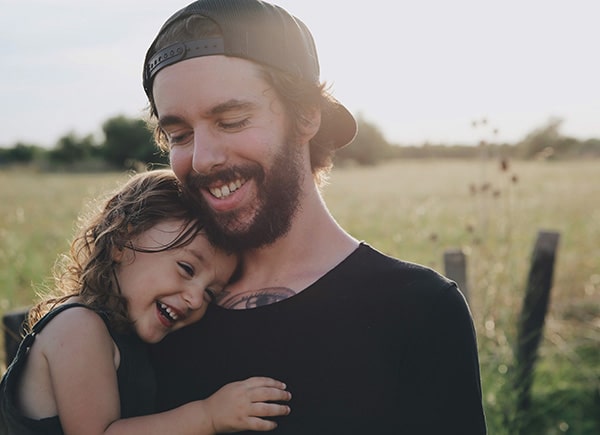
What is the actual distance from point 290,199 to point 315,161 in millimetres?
370

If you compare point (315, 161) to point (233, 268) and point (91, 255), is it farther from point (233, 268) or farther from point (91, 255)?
point (91, 255)

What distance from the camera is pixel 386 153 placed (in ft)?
178

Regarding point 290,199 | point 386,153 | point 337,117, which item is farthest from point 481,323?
point 386,153

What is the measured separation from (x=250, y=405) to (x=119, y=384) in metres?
0.48

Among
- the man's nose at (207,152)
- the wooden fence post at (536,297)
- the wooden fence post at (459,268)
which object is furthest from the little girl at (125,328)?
the wooden fence post at (536,297)

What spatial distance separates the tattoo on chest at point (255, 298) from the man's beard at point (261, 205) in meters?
0.16

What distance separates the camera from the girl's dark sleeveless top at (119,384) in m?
1.80

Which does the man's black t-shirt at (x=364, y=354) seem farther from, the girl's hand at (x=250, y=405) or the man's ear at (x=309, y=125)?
the man's ear at (x=309, y=125)

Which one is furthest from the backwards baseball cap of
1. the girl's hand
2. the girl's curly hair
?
the girl's hand

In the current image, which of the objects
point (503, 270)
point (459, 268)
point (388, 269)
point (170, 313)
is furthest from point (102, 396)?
point (503, 270)

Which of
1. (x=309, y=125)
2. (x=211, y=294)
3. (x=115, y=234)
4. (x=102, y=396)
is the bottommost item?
(x=102, y=396)

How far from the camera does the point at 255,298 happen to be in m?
1.96

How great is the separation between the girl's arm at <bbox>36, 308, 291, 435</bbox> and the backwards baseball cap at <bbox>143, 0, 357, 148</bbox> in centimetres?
84

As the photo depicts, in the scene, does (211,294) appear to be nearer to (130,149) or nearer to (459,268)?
(459,268)
